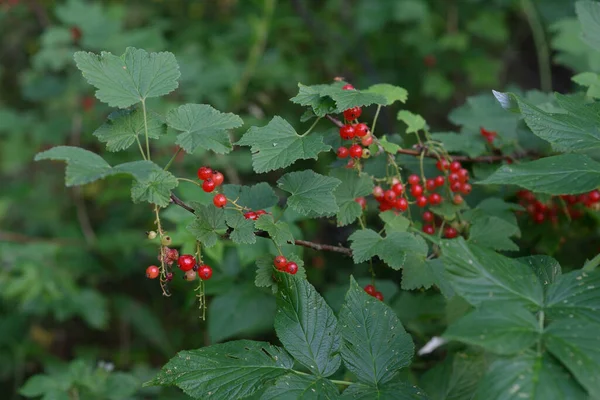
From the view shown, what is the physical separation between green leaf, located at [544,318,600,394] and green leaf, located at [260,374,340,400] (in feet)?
1.23

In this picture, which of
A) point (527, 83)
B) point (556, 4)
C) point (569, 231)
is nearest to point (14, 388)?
point (569, 231)

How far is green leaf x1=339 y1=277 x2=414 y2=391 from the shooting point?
105 centimetres

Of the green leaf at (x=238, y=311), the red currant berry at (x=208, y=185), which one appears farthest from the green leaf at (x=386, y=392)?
the green leaf at (x=238, y=311)

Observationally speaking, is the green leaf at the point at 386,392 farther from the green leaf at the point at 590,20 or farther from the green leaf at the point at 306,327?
the green leaf at the point at 590,20

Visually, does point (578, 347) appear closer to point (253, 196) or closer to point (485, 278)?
point (485, 278)

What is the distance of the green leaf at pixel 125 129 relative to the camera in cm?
117

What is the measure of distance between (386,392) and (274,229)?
36 cm

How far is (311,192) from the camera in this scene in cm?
116

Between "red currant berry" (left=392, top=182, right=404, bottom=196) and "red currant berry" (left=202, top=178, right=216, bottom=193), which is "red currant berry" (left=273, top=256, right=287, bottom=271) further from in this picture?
"red currant berry" (left=392, top=182, right=404, bottom=196)

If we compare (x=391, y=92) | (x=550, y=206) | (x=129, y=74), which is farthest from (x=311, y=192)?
(x=550, y=206)

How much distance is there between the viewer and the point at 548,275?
1.06m

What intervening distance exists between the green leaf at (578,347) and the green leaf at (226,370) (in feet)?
1.55

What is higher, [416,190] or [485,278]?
[485,278]

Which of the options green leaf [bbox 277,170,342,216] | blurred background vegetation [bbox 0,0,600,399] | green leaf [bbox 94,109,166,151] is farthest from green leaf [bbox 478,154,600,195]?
blurred background vegetation [bbox 0,0,600,399]
